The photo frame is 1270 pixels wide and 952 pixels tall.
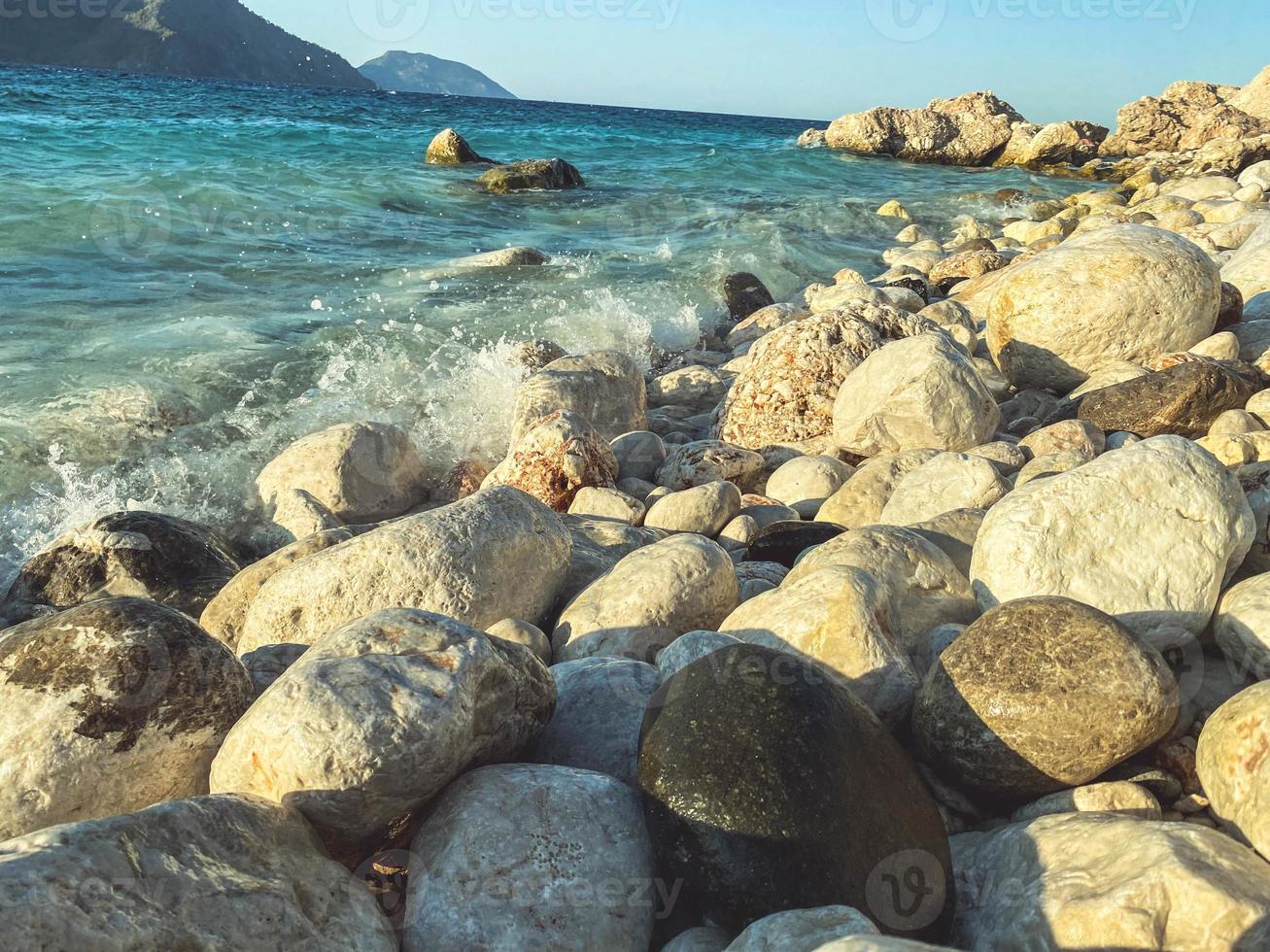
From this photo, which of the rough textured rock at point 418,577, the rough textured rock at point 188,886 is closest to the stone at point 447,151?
the rough textured rock at point 418,577

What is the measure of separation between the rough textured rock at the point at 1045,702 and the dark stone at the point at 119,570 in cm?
343

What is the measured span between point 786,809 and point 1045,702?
79 centimetres

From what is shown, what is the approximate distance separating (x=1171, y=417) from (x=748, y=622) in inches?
129

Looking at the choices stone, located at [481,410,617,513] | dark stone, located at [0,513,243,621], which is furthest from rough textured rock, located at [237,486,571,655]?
stone, located at [481,410,617,513]

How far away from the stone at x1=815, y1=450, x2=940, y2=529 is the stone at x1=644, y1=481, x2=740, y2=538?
1.44ft

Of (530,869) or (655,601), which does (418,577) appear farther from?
(530,869)

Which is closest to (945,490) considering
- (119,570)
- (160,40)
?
(119,570)

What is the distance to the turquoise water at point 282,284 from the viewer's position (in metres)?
6.78

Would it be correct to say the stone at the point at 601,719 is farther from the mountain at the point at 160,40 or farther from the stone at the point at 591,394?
the mountain at the point at 160,40

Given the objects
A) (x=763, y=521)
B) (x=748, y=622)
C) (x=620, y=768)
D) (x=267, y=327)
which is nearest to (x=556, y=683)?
(x=620, y=768)

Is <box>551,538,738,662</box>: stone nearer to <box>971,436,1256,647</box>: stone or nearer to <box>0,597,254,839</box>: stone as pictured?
<box>971,436,1256,647</box>: stone

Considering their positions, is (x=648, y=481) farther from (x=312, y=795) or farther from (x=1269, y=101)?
(x=1269, y=101)

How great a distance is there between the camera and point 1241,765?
2.43 meters

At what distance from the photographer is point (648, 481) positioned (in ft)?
20.0
